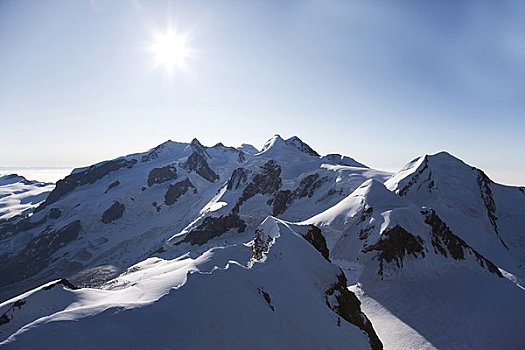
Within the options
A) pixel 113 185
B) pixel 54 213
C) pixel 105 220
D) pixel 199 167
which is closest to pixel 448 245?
pixel 105 220

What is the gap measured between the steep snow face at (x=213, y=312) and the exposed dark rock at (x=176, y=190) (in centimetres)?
12496

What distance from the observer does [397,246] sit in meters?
37.0

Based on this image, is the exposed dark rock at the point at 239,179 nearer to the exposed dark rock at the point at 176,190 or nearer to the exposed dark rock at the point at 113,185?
the exposed dark rock at the point at 176,190

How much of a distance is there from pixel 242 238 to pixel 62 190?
476 ft

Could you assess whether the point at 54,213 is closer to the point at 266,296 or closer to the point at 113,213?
the point at 113,213

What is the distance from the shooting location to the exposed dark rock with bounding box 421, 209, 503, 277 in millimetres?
38188

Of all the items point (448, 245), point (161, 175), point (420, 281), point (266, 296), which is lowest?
point (420, 281)

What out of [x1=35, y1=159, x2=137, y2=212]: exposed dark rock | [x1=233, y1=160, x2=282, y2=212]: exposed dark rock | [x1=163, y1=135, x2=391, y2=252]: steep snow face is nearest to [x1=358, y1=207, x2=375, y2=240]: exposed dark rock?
[x1=163, y1=135, x2=391, y2=252]: steep snow face

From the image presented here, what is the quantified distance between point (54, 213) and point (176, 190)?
56078mm

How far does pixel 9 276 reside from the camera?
107 metres

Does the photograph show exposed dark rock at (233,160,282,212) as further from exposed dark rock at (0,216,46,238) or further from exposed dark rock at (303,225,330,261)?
exposed dark rock at (0,216,46,238)

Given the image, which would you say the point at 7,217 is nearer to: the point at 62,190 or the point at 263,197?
the point at 62,190

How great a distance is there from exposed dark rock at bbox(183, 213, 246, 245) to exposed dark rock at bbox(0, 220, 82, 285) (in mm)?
65325

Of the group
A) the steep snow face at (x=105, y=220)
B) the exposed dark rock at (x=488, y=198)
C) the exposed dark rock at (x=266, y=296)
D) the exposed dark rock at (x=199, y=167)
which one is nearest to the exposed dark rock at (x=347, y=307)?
the exposed dark rock at (x=266, y=296)
